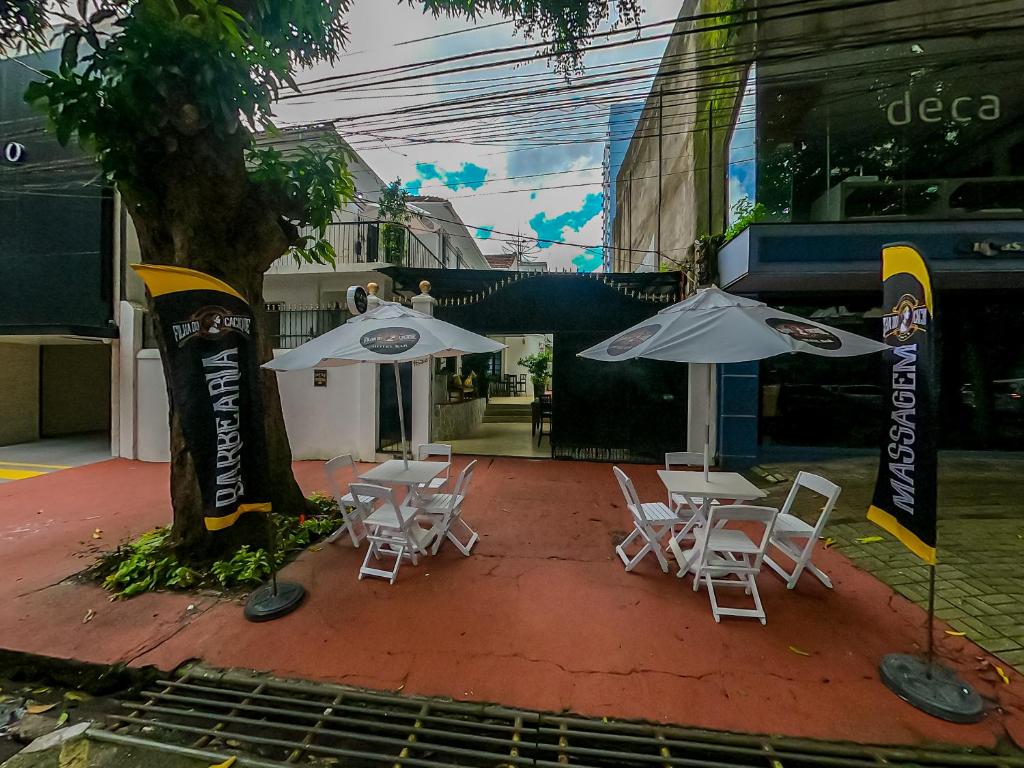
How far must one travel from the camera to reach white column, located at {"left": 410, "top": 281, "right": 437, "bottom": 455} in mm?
7520

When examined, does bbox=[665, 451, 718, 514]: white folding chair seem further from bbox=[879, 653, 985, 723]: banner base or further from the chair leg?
the chair leg

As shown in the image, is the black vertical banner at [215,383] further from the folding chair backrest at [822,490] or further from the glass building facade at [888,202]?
the glass building facade at [888,202]

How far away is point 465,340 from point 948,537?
553 cm

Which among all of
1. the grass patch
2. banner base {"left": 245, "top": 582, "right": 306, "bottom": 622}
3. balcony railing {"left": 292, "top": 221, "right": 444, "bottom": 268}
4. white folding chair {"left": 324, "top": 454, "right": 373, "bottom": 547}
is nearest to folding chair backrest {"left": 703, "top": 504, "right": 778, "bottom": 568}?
white folding chair {"left": 324, "top": 454, "right": 373, "bottom": 547}

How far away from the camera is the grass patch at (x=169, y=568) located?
3494 millimetres

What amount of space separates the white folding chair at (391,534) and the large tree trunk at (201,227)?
3.17ft

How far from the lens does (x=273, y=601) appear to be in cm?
319

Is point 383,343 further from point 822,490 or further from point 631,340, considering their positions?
point 822,490

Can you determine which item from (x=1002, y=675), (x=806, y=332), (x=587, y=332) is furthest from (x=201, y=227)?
(x=1002, y=675)

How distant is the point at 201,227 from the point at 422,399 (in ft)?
14.4

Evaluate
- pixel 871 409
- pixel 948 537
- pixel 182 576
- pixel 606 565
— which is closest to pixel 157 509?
pixel 182 576

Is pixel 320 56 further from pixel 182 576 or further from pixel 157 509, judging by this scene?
pixel 157 509

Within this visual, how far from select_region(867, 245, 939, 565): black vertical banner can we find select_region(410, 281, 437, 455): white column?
6.19 meters

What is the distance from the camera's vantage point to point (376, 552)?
382cm
